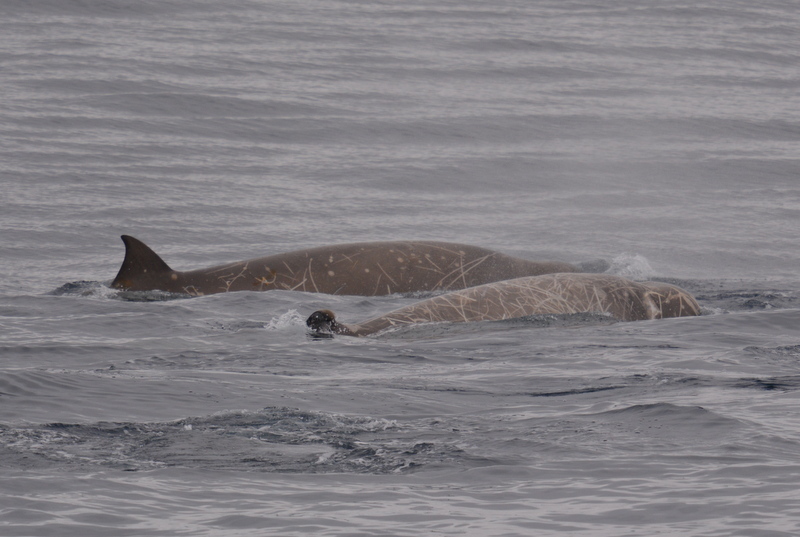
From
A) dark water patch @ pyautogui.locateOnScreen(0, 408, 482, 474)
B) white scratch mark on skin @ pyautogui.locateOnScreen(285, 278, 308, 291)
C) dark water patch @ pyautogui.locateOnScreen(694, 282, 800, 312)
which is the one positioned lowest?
dark water patch @ pyautogui.locateOnScreen(694, 282, 800, 312)

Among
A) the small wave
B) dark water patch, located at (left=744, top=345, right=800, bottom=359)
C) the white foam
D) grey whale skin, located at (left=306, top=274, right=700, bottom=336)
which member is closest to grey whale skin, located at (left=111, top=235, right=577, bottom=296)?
grey whale skin, located at (left=306, top=274, right=700, bottom=336)

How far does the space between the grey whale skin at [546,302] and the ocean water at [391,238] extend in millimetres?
415

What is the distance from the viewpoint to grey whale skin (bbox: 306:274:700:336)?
37.5ft

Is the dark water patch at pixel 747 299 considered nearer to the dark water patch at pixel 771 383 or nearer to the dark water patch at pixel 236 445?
the dark water patch at pixel 771 383

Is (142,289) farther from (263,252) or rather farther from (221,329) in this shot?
(263,252)

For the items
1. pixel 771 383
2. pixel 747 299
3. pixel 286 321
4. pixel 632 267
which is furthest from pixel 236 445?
pixel 632 267

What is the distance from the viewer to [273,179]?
24.1 meters

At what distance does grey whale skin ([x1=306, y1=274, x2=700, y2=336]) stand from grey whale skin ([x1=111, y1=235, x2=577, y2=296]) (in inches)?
77.6

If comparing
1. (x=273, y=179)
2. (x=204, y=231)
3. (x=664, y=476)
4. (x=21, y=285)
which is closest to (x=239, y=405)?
(x=664, y=476)

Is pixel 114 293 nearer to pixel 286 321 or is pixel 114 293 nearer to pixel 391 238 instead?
pixel 286 321

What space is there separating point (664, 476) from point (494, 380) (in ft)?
8.56

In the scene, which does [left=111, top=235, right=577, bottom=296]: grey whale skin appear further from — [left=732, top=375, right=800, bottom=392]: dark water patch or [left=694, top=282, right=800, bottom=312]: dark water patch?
[left=732, top=375, right=800, bottom=392]: dark water patch

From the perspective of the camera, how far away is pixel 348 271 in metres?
14.2

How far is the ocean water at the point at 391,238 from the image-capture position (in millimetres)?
6617
